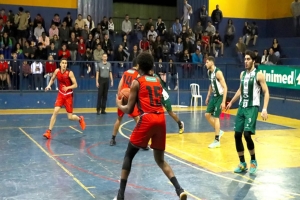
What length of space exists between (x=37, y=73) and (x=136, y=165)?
1115cm

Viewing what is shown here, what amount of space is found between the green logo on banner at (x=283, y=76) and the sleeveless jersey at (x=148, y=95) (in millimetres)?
11684

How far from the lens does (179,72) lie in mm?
21812

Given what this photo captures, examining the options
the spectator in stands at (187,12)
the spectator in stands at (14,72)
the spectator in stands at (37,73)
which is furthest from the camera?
the spectator in stands at (187,12)

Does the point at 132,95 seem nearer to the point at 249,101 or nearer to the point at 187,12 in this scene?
the point at 249,101

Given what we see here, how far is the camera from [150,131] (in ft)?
21.3

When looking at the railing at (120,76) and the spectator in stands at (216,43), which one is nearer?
the railing at (120,76)

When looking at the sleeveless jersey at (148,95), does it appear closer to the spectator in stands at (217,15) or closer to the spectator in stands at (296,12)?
the spectator in stands at (296,12)

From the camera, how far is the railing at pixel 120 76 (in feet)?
62.4

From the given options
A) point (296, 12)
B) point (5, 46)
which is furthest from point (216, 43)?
point (5, 46)

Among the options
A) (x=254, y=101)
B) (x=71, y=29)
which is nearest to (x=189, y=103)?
(x=71, y=29)

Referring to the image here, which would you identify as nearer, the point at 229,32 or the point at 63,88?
the point at 63,88

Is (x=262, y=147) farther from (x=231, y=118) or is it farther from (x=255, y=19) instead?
(x=255, y=19)

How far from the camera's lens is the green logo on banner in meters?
17.2

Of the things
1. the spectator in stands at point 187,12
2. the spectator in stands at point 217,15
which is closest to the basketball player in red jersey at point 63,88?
the spectator in stands at point 187,12
